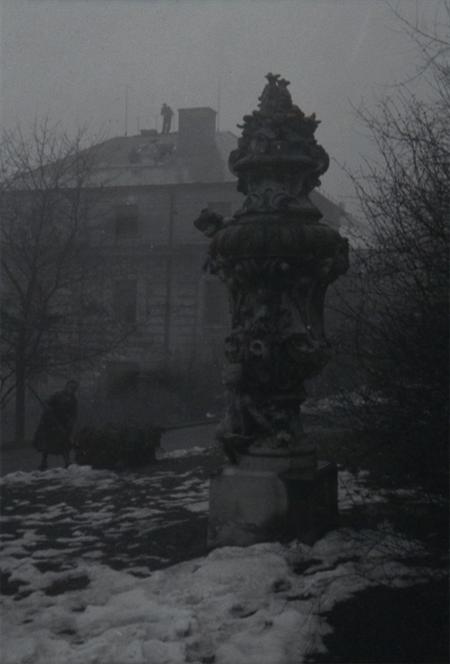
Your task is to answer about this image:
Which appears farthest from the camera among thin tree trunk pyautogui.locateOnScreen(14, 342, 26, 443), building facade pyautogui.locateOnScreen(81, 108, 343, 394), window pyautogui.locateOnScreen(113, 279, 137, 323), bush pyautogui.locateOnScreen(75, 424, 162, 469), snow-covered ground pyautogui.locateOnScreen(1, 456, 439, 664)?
building facade pyautogui.locateOnScreen(81, 108, 343, 394)

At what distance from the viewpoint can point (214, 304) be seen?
1180 inches

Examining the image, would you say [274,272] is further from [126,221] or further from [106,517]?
[126,221]

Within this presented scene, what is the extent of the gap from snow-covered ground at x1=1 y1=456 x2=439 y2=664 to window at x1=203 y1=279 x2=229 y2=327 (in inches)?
860

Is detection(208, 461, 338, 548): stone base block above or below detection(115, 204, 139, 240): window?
below

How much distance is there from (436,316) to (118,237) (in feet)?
89.4

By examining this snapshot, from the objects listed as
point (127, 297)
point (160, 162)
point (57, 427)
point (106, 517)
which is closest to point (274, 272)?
point (106, 517)

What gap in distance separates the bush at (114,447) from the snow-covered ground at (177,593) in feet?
11.4

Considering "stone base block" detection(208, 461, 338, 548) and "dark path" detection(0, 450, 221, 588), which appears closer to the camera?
"stone base block" detection(208, 461, 338, 548)

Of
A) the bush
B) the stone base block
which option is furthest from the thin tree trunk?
the stone base block

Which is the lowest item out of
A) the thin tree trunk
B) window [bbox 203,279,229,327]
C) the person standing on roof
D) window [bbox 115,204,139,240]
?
the thin tree trunk

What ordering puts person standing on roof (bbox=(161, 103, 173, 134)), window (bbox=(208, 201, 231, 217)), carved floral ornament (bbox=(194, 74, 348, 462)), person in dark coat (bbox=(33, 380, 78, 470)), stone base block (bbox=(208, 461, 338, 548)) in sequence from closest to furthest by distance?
1. stone base block (bbox=(208, 461, 338, 548))
2. carved floral ornament (bbox=(194, 74, 348, 462))
3. person in dark coat (bbox=(33, 380, 78, 470))
4. window (bbox=(208, 201, 231, 217))
5. person standing on roof (bbox=(161, 103, 173, 134))

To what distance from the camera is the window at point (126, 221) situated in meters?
31.3

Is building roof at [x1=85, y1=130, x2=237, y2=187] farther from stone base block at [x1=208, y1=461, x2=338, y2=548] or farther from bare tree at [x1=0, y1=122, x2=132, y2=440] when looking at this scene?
stone base block at [x1=208, y1=461, x2=338, y2=548]

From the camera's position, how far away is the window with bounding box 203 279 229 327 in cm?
2947
